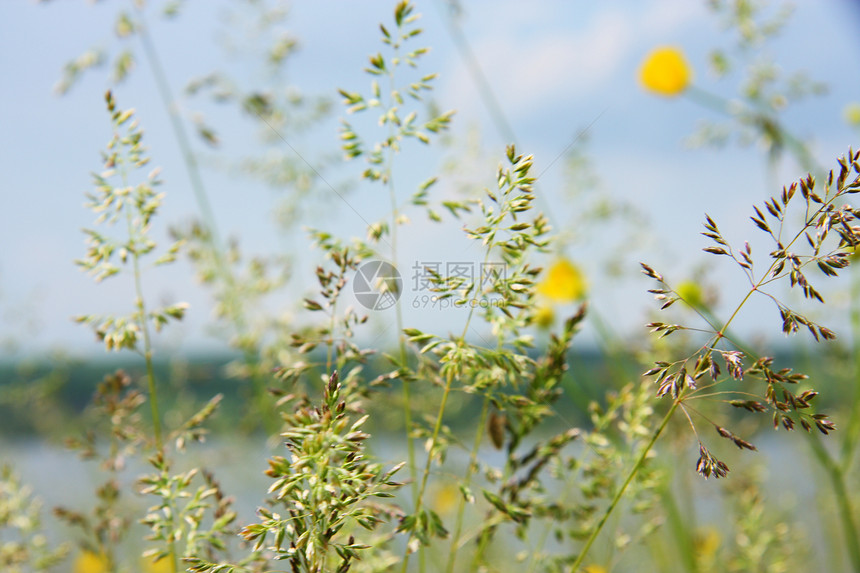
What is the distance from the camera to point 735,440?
1.94 feet

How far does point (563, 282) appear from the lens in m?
2.61

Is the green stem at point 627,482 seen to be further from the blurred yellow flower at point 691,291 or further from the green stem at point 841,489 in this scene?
the blurred yellow flower at point 691,291

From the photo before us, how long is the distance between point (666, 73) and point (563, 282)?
2.62ft

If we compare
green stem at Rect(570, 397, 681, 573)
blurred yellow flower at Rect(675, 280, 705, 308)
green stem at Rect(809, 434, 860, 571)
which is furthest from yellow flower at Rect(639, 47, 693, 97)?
green stem at Rect(570, 397, 681, 573)

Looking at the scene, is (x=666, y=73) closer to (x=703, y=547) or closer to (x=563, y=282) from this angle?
(x=563, y=282)

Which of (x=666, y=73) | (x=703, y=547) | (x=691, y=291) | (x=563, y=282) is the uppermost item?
(x=666, y=73)

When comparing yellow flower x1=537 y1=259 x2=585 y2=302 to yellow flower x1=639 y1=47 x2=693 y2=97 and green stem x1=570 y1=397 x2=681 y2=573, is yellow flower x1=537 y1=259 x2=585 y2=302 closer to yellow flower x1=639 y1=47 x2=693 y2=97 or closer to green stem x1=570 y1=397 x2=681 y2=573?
yellow flower x1=639 y1=47 x2=693 y2=97

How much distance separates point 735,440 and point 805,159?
149cm

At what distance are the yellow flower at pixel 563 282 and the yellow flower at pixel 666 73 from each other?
0.68 m

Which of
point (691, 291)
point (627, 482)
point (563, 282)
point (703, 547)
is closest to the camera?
point (627, 482)

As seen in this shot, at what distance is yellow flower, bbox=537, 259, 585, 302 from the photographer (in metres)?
2.52

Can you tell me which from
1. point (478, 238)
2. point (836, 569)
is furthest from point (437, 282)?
point (836, 569)

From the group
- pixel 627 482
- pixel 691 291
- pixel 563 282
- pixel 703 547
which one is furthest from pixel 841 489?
pixel 563 282

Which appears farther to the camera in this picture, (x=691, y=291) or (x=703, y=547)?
(x=691, y=291)
